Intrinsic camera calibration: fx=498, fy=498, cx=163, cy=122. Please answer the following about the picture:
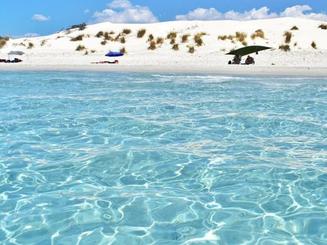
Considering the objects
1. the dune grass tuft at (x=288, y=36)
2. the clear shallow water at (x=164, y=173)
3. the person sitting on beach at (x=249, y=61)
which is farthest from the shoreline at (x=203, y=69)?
the clear shallow water at (x=164, y=173)

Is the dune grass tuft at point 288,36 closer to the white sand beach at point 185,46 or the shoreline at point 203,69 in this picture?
the white sand beach at point 185,46

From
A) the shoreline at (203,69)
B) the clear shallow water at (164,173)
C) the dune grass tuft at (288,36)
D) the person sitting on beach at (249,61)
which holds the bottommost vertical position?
the clear shallow water at (164,173)

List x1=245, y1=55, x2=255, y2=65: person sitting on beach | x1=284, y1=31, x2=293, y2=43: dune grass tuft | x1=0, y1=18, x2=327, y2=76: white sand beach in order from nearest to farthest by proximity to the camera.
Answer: x1=0, y1=18, x2=327, y2=76: white sand beach, x1=245, y1=55, x2=255, y2=65: person sitting on beach, x1=284, y1=31, x2=293, y2=43: dune grass tuft

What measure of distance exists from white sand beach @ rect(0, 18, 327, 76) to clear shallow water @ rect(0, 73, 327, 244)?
39.9 feet

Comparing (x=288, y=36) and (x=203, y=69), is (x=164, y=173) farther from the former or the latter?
(x=288, y=36)

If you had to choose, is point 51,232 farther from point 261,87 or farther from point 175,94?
point 261,87

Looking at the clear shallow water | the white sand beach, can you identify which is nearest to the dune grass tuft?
the white sand beach

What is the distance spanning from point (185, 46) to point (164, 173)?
2590cm

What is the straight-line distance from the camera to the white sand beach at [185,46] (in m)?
25.4

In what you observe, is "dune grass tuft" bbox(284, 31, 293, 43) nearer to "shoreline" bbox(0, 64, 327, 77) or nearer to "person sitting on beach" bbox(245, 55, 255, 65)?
"person sitting on beach" bbox(245, 55, 255, 65)

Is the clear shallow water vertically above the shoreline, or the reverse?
the shoreline

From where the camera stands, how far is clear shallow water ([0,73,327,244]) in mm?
4605

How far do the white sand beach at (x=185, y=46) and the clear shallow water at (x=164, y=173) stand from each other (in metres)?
12.2

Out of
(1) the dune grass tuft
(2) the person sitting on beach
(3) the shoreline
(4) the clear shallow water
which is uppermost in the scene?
(1) the dune grass tuft
